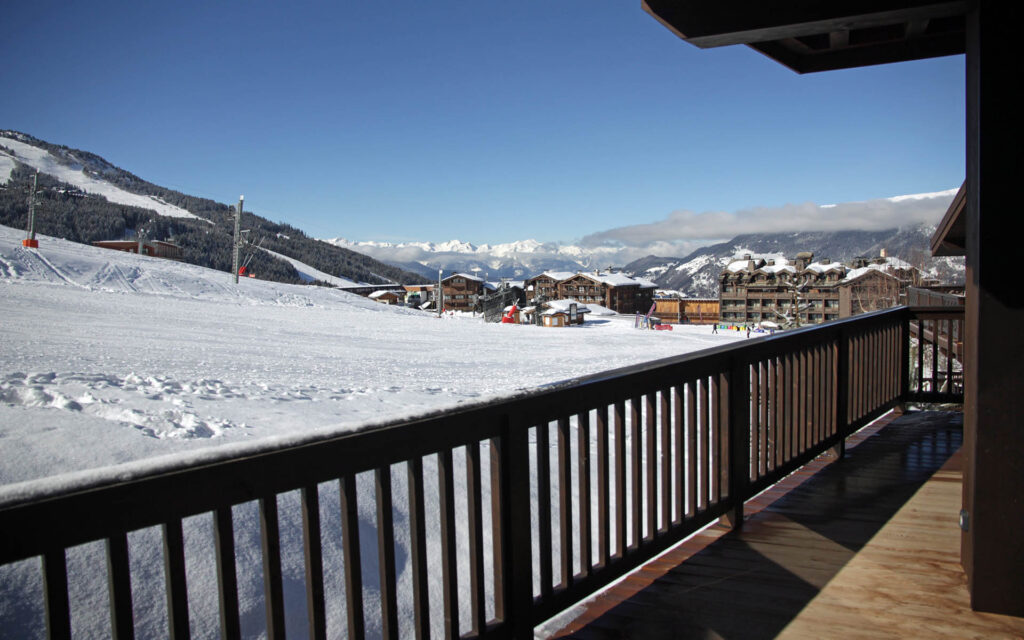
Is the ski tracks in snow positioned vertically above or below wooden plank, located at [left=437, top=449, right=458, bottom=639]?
below

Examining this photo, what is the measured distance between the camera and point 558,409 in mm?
2131

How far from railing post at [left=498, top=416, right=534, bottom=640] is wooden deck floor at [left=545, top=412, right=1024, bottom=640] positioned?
387mm

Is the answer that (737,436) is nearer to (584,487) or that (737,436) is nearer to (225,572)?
(584,487)

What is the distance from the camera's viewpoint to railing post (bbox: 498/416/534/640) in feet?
6.39

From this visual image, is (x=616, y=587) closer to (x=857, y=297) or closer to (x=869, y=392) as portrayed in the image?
(x=869, y=392)

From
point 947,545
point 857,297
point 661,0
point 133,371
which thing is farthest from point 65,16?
point 857,297

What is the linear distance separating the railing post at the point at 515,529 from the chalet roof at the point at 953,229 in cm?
369

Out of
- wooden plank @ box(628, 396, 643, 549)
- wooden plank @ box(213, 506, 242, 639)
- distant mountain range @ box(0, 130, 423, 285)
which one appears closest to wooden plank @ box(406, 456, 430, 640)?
wooden plank @ box(213, 506, 242, 639)

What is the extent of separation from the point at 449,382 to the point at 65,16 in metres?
29.5

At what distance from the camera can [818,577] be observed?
8.69 feet

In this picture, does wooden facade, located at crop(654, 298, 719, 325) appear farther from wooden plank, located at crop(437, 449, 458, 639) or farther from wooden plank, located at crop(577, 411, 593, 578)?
wooden plank, located at crop(437, 449, 458, 639)

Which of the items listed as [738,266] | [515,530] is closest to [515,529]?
[515,530]

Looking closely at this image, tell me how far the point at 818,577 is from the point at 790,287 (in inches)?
1809

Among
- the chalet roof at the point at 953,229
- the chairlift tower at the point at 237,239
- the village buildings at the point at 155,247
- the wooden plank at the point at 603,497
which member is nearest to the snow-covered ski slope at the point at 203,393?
the wooden plank at the point at 603,497
